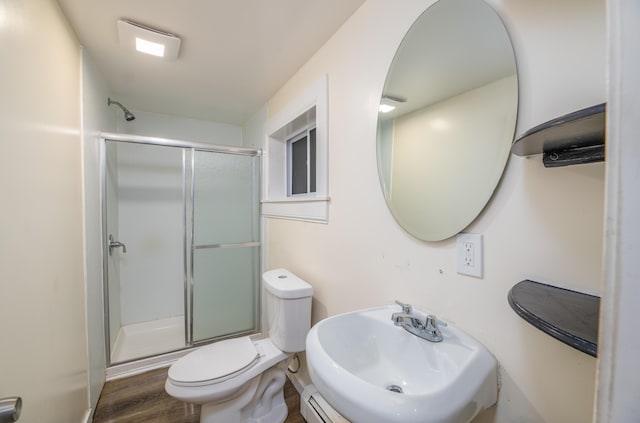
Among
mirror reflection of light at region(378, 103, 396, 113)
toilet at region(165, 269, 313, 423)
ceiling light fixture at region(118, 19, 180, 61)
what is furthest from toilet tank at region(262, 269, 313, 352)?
ceiling light fixture at region(118, 19, 180, 61)

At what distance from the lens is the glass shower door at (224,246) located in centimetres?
232

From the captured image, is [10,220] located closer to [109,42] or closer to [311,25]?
[109,42]

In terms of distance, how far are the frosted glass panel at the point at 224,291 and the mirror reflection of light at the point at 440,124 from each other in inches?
79.8

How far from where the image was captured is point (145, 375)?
2.00m

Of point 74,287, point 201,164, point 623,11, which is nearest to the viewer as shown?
point 623,11

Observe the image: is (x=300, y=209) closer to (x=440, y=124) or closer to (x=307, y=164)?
(x=307, y=164)

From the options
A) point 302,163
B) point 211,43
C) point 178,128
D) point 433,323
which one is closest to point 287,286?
point 433,323

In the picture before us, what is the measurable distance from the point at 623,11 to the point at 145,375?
2.84 meters

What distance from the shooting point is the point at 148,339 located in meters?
2.49

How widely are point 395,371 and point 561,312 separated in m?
0.58

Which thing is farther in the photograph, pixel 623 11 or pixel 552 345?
pixel 552 345

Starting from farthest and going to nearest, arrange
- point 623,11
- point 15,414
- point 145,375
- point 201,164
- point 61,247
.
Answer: point 201,164, point 145,375, point 61,247, point 15,414, point 623,11

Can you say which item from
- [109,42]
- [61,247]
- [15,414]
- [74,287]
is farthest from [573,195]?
[109,42]

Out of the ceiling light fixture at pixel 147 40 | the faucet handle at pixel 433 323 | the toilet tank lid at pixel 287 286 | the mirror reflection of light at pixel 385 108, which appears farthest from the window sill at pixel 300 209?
the ceiling light fixture at pixel 147 40
